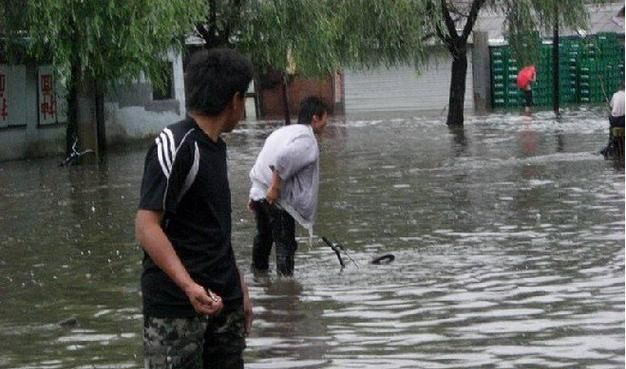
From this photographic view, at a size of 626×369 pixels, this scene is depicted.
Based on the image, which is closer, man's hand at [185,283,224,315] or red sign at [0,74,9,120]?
man's hand at [185,283,224,315]

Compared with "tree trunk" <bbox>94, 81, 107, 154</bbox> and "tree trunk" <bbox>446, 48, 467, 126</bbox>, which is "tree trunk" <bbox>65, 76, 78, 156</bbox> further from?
"tree trunk" <bbox>446, 48, 467, 126</bbox>

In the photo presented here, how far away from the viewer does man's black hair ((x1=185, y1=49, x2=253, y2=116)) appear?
18.9 ft

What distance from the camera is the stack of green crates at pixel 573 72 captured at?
50688mm

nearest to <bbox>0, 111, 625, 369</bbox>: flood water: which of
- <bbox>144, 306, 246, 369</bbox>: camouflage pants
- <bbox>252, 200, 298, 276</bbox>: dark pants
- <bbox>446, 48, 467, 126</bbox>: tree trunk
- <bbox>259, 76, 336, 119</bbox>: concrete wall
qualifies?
<bbox>252, 200, 298, 276</bbox>: dark pants

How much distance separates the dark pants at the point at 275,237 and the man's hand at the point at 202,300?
5.93 meters

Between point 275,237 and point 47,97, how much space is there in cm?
1963

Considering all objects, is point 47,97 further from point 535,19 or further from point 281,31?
point 535,19

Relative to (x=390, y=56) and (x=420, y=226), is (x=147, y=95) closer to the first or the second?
(x=390, y=56)

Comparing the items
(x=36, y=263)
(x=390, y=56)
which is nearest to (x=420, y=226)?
(x=36, y=263)

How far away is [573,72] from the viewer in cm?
5112

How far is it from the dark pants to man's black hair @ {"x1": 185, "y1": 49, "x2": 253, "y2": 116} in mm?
5767

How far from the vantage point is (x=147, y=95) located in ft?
112

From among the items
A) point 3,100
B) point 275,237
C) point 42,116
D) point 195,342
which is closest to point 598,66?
point 42,116

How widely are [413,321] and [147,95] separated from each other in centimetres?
2475
